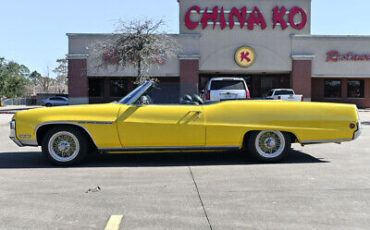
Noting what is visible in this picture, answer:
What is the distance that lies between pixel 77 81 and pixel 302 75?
18707 millimetres

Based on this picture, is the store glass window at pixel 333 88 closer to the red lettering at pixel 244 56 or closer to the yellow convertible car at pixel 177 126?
the red lettering at pixel 244 56

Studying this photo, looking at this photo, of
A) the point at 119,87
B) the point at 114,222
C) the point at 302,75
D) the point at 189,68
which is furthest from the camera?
the point at 119,87

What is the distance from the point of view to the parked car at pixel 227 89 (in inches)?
562

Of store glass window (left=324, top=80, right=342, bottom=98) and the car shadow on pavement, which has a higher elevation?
store glass window (left=324, top=80, right=342, bottom=98)

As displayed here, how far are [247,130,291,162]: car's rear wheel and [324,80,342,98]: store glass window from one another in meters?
29.3

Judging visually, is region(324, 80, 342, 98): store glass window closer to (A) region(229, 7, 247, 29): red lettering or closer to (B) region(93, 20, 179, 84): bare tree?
(A) region(229, 7, 247, 29): red lettering

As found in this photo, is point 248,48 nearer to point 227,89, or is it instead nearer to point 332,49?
point 332,49

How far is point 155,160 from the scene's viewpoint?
710cm

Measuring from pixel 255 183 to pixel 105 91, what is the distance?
29.1m

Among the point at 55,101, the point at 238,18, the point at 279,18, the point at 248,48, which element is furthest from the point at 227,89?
the point at 55,101

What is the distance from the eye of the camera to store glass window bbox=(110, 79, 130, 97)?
32.9 m

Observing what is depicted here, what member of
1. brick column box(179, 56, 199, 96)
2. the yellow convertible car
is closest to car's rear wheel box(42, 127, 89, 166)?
the yellow convertible car

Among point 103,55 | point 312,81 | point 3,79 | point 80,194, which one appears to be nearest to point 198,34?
point 103,55

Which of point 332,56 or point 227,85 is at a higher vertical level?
point 332,56
